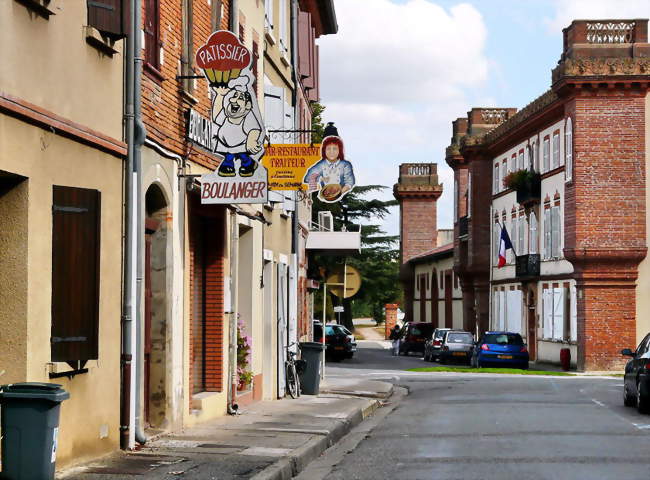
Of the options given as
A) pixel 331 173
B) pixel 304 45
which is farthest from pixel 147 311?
pixel 304 45

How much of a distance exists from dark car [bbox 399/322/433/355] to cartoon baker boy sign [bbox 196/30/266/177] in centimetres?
5297

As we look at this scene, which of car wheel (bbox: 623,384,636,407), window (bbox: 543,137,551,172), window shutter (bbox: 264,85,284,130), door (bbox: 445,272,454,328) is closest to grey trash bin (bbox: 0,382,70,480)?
window shutter (bbox: 264,85,284,130)

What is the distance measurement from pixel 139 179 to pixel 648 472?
19.9ft

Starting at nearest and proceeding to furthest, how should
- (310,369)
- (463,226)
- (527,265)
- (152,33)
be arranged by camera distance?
(152,33) < (310,369) < (527,265) < (463,226)

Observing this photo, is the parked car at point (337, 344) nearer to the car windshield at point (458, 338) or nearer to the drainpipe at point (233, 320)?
the car windshield at point (458, 338)

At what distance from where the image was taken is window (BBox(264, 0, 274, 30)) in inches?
969

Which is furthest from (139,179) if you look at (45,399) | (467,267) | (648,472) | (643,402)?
(467,267)

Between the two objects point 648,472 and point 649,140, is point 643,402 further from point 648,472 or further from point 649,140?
point 649,140

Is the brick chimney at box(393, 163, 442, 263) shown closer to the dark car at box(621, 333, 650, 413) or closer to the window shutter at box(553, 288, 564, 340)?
the window shutter at box(553, 288, 564, 340)

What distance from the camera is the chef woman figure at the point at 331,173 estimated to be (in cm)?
2183

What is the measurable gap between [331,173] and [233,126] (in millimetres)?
6874

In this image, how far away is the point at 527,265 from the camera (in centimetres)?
5538

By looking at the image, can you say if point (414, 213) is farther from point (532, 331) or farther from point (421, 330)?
point (532, 331)

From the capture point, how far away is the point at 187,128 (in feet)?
53.8
